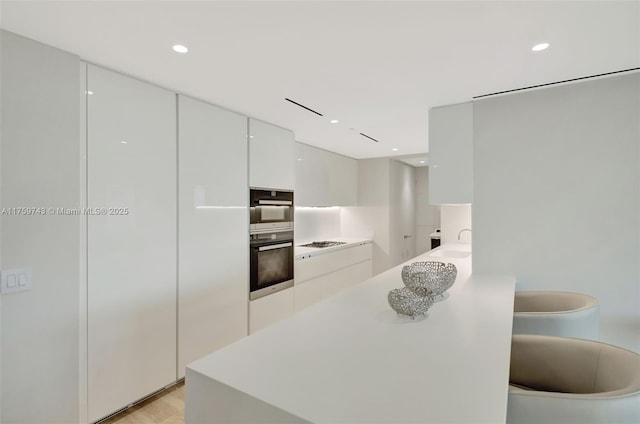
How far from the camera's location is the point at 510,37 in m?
1.58

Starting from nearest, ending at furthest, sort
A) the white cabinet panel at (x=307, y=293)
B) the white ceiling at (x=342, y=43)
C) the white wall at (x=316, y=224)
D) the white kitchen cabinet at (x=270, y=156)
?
the white ceiling at (x=342, y=43) < the white kitchen cabinet at (x=270, y=156) < the white cabinet panel at (x=307, y=293) < the white wall at (x=316, y=224)

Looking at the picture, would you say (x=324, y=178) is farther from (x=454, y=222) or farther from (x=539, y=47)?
(x=539, y=47)

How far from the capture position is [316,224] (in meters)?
5.02

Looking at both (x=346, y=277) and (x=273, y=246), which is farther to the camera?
(x=346, y=277)

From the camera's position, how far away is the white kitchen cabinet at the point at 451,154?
2.60 m

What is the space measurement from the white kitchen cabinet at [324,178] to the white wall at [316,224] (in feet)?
1.16

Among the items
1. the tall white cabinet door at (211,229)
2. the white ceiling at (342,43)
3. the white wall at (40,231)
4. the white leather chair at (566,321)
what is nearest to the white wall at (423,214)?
the white ceiling at (342,43)

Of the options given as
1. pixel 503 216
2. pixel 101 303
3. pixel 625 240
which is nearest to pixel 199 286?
pixel 101 303

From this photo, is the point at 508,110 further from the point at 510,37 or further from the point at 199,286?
the point at 199,286

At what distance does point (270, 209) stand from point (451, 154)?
1.81m

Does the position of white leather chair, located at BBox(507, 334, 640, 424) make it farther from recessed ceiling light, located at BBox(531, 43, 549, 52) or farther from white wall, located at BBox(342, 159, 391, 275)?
white wall, located at BBox(342, 159, 391, 275)

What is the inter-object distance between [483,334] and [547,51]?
1.55 meters

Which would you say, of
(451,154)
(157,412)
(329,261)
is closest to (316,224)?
(329,261)

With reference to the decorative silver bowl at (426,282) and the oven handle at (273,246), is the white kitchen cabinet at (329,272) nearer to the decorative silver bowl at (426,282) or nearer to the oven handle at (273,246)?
the oven handle at (273,246)
